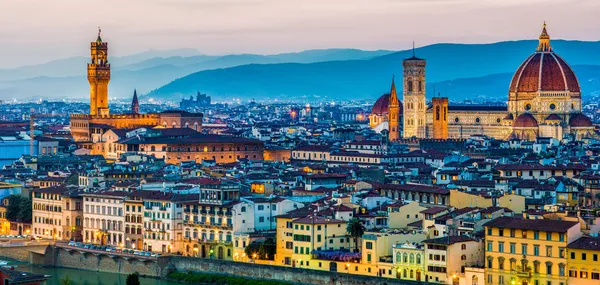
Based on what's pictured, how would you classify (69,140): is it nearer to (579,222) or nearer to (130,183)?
(130,183)

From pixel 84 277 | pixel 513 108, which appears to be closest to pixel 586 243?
pixel 84 277

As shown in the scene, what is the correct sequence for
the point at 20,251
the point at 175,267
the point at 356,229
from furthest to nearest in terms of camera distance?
the point at 20,251
the point at 175,267
the point at 356,229

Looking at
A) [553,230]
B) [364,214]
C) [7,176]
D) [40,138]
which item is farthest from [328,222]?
[40,138]

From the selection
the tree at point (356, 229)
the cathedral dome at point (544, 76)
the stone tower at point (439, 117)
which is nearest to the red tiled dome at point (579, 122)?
the cathedral dome at point (544, 76)

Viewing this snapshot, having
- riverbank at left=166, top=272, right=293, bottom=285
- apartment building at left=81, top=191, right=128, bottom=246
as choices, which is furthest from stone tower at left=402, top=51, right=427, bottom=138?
riverbank at left=166, top=272, right=293, bottom=285

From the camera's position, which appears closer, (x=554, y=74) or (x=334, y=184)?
(x=334, y=184)

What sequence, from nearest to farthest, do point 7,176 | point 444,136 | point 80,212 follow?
1. point 80,212
2. point 7,176
3. point 444,136

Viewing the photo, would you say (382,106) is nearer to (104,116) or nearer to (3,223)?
(104,116)
